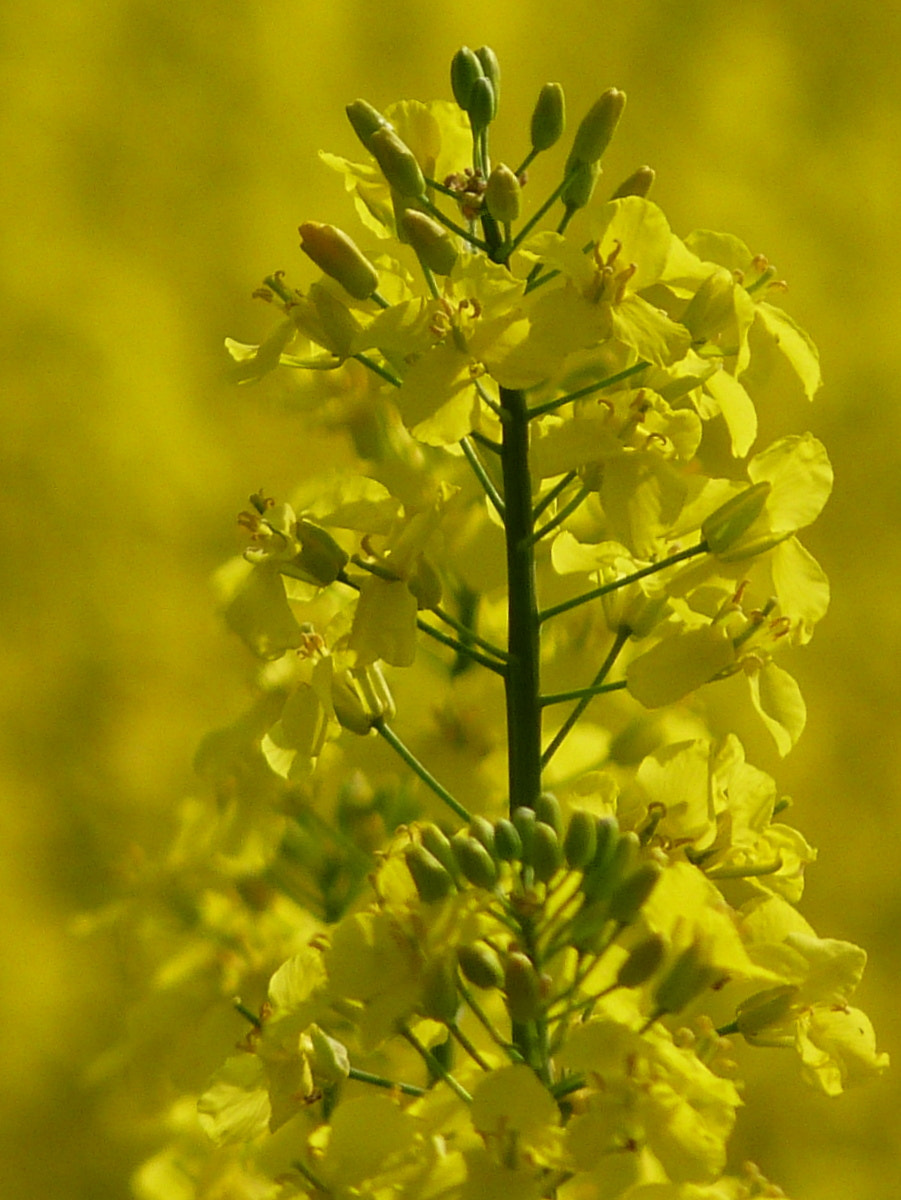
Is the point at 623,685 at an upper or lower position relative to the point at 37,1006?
upper

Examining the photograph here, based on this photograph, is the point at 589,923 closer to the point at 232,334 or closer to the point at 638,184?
the point at 638,184

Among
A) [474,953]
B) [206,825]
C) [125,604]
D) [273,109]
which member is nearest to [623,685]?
[474,953]

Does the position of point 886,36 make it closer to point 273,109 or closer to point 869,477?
point 869,477

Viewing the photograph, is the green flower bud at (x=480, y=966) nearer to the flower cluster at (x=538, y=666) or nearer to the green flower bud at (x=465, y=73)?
the flower cluster at (x=538, y=666)

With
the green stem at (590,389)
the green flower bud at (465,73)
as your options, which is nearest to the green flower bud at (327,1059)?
the green stem at (590,389)

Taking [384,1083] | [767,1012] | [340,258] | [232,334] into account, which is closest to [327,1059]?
[384,1083]
